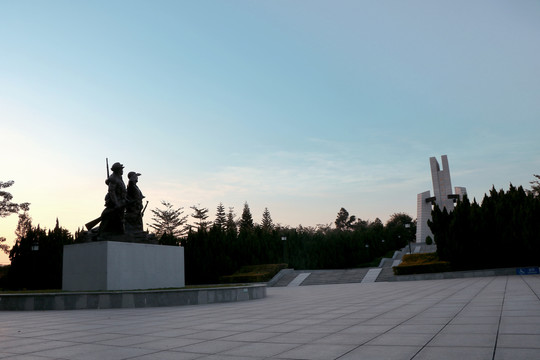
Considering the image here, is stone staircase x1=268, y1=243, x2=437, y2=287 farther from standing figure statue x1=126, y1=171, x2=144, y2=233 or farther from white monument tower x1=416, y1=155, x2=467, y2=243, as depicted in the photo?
white monument tower x1=416, y1=155, x2=467, y2=243

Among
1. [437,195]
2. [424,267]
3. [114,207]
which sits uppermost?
[437,195]

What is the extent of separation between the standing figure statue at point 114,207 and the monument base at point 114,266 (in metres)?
0.86

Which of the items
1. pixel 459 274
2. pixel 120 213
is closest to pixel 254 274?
pixel 459 274

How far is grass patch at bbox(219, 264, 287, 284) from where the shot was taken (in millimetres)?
29188

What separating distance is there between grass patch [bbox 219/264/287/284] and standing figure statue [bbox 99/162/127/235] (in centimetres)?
1545

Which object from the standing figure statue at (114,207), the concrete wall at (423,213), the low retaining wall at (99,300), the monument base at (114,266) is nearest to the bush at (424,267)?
the monument base at (114,266)

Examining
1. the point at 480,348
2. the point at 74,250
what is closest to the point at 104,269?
the point at 74,250

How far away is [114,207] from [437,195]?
5311 cm

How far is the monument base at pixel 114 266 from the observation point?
13828 mm

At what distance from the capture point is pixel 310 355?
4.42m

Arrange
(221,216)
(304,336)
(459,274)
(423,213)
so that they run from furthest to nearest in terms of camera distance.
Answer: (221,216)
(423,213)
(459,274)
(304,336)

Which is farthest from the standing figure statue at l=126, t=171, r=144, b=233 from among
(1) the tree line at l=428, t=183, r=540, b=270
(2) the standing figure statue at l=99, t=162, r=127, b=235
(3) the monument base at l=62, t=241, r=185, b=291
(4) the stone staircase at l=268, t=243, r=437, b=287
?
(1) the tree line at l=428, t=183, r=540, b=270

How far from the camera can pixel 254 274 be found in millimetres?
29609

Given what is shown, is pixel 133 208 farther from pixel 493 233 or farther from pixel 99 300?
pixel 493 233
